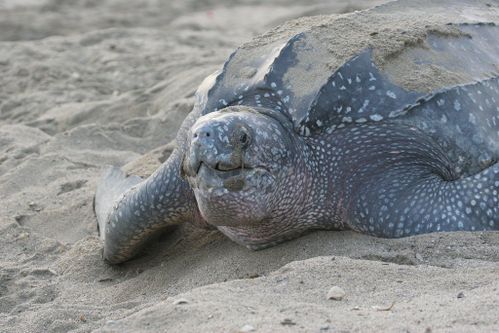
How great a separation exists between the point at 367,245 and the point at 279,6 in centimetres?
639

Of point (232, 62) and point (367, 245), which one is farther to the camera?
point (232, 62)

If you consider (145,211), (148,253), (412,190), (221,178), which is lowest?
(148,253)

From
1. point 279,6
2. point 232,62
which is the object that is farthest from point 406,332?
point 279,6

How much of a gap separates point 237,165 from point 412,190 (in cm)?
62

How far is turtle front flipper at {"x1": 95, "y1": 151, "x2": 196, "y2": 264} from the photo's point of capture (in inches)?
117

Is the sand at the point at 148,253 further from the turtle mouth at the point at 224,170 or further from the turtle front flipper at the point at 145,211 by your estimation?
the turtle mouth at the point at 224,170

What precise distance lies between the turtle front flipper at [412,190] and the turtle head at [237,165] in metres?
0.27

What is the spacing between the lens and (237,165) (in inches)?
98.6

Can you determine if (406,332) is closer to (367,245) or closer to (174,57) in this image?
(367,245)

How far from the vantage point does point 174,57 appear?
6.24 m

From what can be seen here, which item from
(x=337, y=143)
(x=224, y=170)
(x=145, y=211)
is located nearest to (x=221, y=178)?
(x=224, y=170)

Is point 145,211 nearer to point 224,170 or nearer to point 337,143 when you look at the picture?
point 224,170

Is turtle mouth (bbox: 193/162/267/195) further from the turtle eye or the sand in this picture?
the sand

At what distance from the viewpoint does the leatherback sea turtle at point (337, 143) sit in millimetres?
2576
